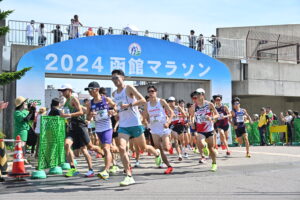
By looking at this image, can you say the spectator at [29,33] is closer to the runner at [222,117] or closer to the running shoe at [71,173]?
the runner at [222,117]

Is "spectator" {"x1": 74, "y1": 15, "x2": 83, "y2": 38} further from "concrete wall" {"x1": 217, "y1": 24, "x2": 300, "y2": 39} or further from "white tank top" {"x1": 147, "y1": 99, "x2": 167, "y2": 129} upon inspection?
"concrete wall" {"x1": 217, "y1": 24, "x2": 300, "y2": 39}

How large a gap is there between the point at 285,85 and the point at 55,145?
1956 cm

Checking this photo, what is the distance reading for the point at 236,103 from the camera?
43.9 ft

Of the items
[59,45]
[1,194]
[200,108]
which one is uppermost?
[59,45]

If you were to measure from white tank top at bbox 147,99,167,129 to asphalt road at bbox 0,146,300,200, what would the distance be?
112 cm

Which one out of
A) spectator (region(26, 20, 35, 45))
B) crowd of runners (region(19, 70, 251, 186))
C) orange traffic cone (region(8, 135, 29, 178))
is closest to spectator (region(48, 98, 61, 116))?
crowd of runners (region(19, 70, 251, 186))

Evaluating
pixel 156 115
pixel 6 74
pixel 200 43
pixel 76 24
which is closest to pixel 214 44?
pixel 200 43

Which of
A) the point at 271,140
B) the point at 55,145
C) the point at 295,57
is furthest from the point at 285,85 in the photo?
the point at 55,145

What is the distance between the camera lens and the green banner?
855 cm

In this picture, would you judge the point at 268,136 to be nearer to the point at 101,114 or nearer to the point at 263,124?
the point at 263,124

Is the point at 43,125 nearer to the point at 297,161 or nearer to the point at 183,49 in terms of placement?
the point at 297,161

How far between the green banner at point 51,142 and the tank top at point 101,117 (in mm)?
1225

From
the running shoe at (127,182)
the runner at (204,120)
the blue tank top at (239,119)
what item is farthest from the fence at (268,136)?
the running shoe at (127,182)

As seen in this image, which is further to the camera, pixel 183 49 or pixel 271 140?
pixel 271 140
